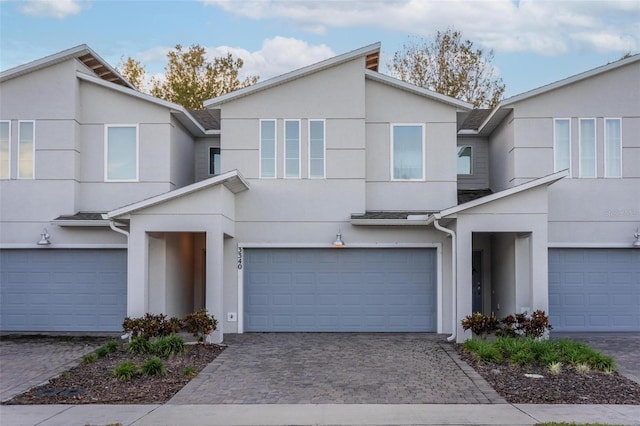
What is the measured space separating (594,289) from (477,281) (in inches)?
111

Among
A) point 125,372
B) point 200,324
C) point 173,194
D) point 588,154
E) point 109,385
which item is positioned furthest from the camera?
point 588,154

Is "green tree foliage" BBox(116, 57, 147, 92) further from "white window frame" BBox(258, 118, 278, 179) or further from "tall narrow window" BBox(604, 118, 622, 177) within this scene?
"tall narrow window" BBox(604, 118, 622, 177)

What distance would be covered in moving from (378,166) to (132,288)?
21.0ft

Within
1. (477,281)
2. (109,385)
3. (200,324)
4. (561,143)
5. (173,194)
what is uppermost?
(561,143)

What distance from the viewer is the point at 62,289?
1541 centimetres

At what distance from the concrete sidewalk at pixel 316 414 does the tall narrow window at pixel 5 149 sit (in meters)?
8.31

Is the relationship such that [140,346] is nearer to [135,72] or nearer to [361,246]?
[361,246]

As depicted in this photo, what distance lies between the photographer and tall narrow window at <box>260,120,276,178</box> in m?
15.4

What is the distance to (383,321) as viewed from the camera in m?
15.2

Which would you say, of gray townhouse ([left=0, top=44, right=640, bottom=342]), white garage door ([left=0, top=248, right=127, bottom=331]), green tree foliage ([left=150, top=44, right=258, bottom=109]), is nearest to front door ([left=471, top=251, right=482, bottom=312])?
gray townhouse ([left=0, top=44, right=640, bottom=342])

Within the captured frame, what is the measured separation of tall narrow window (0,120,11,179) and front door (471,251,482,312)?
1181cm

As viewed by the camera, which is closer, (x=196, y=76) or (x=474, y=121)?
(x=474, y=121)

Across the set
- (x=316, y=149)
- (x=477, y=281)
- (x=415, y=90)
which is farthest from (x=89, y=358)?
(x=477, y=281)

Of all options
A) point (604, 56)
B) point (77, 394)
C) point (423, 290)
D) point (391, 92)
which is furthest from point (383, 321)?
point (604, 56)
